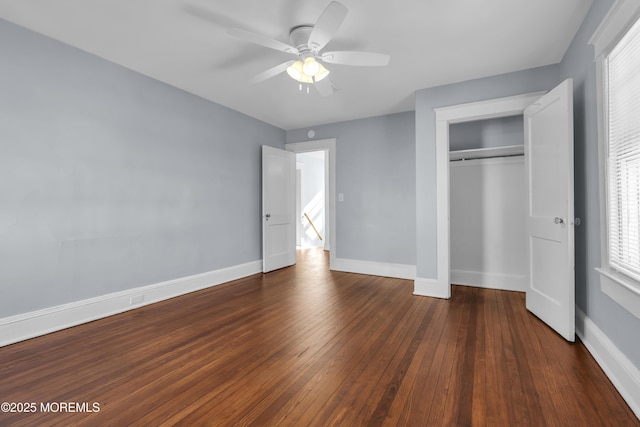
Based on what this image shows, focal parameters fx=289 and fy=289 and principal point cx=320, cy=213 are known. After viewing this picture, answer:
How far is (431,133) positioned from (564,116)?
1345mm

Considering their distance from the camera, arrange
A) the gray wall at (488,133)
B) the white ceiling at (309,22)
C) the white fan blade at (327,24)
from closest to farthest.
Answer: the white fan blade at (327,24) → the white ceiling at (309,22) → the gray wall at (488,133)

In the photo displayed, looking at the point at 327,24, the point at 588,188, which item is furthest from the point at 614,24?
the point at 327,24

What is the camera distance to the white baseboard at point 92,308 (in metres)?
2.33

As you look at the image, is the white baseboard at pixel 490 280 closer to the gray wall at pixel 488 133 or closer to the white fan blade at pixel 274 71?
the gray wall at pixel 488 133

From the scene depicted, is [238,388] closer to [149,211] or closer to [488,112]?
[149,211]

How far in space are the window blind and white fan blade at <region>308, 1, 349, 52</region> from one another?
1582 mm

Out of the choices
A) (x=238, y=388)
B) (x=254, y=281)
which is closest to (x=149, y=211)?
(x=254, y=281)

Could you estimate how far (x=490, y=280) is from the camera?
376 cm

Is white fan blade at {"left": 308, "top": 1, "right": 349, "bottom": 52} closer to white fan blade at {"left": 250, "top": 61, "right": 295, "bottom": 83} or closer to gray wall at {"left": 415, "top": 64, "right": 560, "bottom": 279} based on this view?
white fan blade at {"left": 250, "top": 61, "right": 295, "bottom": 83}

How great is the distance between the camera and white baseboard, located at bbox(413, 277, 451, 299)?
3393 millimetres

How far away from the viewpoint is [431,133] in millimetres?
3488

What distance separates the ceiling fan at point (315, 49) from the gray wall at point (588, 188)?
1.50 metres

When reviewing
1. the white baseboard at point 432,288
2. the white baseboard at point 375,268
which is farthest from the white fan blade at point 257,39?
the white baseboard at point 375,268

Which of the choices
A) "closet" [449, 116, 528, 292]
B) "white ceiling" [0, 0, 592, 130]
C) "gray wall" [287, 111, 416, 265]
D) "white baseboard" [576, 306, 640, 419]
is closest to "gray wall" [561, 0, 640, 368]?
"white baseboard" [576, 306, 640, 419]
